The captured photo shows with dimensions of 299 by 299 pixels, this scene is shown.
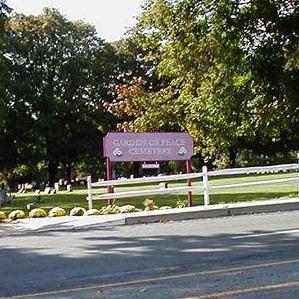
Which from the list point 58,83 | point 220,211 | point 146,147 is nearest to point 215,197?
point 146,147

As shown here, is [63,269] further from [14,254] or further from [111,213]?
[111,213]

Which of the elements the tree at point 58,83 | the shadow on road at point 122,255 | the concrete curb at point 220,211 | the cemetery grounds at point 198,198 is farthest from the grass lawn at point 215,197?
the tree at point 58,83

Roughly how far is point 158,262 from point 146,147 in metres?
9.90

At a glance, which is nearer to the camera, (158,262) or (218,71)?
(158,262)

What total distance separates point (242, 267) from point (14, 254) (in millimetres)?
3971

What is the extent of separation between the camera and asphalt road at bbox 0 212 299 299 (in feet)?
21.4

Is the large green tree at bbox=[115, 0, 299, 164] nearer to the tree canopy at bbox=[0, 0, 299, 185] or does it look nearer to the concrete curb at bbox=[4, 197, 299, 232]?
the tree canopy at bbox=[0, 0, 299, 185]

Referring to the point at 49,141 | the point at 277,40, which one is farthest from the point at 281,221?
the point at 49,141

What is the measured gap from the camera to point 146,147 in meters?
18.0

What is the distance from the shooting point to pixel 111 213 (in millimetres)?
15773

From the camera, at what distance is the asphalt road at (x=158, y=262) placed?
21.4 feet

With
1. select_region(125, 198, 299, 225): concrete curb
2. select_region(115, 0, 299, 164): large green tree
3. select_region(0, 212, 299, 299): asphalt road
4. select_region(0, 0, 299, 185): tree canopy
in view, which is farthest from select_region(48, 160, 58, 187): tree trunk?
select_region(0, 212, 299, 299): asphalt road

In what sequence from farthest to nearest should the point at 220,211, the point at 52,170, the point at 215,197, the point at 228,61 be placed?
the point at 52,170 → the point at 228,61 → the point at 215,197 → the point at 220,211

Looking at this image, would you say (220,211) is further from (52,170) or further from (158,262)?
(52,170)
